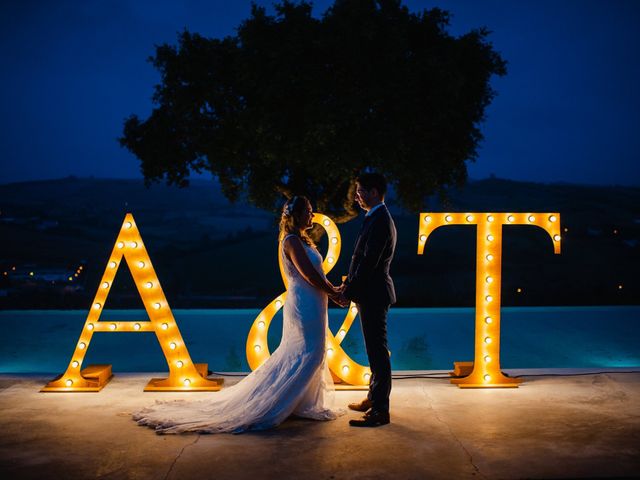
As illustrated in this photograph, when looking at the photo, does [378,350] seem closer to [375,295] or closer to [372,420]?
[375,295]

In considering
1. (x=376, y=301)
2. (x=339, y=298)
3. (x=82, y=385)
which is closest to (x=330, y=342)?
(x=339, y=298)

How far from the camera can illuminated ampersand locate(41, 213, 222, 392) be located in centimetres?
604

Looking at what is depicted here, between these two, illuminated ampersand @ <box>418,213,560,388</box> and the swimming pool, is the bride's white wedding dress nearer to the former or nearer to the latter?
illuminated ampersand @ <box>418,213,560,388</box>

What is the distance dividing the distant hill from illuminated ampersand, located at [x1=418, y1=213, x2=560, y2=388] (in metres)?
14.8

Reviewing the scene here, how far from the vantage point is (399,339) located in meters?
10.5

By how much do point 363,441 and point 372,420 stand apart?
360 millimetres

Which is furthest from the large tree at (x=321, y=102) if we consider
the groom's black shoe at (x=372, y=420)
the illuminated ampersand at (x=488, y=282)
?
the groom's black shoe at (x=372, y=420)

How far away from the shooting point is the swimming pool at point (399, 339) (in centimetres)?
905

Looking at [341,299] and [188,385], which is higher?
[341,299]

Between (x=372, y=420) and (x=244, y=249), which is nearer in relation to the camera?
(x=372, y=420)

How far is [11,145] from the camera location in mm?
34562

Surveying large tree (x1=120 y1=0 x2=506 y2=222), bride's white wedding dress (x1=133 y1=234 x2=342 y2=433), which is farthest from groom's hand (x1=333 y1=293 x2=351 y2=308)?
large tree (x1=120 y1=0 x2=506 y2=222)

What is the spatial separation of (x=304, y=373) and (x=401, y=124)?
5.97m

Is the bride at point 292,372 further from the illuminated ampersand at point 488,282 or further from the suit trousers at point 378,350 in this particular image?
the illuminated ampersand at point 488,282
